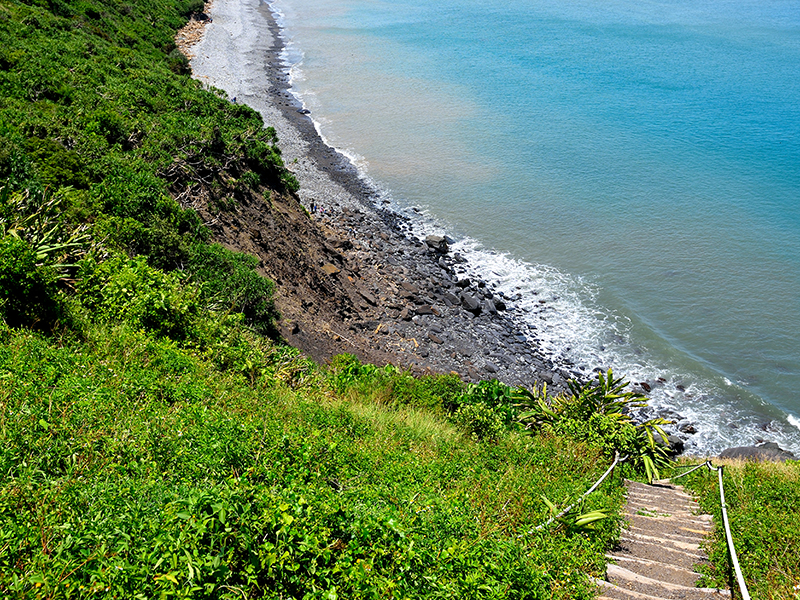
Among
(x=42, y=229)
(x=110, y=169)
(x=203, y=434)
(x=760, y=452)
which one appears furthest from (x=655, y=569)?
(x=110, y=169)

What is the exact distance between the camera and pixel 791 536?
684cm

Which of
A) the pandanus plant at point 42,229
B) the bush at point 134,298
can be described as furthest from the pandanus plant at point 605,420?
the pandanus plant at point 42,229

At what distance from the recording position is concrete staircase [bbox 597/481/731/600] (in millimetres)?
5898

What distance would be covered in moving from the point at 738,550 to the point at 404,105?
42.6 m

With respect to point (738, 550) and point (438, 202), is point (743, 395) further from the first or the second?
point (438, 202)

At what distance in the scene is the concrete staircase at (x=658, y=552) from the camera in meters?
5.90

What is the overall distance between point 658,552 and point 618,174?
100ft

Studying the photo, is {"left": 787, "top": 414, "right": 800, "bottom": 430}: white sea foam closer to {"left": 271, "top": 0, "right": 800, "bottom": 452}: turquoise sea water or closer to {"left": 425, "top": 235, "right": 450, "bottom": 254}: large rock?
{"left": 271, "top": 0, "right": 800, "bottom": 452}: turquoise sea water

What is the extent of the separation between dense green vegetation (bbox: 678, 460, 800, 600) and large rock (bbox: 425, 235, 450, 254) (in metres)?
16.6

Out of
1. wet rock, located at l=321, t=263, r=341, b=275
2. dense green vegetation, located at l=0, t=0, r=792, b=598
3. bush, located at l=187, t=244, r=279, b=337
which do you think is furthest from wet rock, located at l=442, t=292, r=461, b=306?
bush, located at l=187, t=244, r=279, b=337

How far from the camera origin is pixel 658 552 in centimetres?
689

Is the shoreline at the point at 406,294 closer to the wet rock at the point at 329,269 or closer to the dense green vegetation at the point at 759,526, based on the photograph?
the wet rock at the point at 329,269

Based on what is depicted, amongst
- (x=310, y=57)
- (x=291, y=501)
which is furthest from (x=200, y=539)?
(x=310, y=57)

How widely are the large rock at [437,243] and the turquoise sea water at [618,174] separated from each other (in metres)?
1.44
